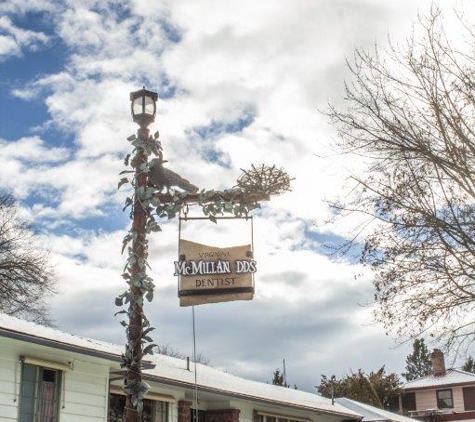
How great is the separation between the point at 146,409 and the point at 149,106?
42.9 ft

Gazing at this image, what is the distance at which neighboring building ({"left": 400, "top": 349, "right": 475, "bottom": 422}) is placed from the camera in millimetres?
46906

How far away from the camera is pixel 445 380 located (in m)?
48.6

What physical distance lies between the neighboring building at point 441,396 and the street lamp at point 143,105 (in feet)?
129

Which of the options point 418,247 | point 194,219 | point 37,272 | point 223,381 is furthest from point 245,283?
point 37,272

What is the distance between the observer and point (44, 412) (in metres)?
16.3

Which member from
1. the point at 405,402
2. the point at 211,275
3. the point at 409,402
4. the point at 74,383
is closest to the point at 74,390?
the point at 74,383

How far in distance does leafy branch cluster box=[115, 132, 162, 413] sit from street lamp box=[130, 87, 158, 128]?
0.23 metres

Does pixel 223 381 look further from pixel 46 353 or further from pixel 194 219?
pixel 194 219

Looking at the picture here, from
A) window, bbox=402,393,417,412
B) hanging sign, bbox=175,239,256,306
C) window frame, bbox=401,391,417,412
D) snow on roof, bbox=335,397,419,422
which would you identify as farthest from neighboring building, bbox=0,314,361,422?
window, bbox=402,393,417,412

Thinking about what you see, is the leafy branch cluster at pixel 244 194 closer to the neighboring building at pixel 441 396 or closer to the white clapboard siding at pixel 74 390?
the white clapboard siding at pixel 74 390

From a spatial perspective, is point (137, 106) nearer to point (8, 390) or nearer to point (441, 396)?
point (8, 390)

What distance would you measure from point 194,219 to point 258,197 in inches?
36.0

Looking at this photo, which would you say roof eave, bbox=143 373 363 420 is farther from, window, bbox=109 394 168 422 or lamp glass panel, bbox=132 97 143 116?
lamp glass panel, bbox=132 97 143 116

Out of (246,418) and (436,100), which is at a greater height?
(436,100)
